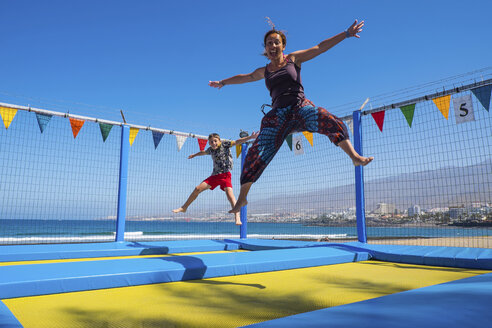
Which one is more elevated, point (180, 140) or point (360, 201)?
point (180, 140)

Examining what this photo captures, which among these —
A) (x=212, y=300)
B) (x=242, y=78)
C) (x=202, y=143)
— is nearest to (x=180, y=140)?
(x=202, y=143)

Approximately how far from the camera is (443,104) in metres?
4.75

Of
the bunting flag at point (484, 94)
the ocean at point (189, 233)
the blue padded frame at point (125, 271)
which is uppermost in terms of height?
the bunting flag at point (484, 94)

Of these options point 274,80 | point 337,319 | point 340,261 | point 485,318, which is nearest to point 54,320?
point 337,319

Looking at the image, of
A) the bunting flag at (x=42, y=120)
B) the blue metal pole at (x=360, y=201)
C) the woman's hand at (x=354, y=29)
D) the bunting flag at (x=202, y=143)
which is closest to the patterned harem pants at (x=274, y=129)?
the woman's hand at (x=354, y=29)

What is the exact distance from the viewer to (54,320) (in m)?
1.60

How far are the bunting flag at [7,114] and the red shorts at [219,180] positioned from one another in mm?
3213

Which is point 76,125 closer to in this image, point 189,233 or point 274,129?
point 274,129

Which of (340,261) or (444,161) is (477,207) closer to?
(444,161)

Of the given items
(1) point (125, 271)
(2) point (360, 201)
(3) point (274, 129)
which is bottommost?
(1) point (125, 271)

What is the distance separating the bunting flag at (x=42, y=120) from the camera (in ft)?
17.6

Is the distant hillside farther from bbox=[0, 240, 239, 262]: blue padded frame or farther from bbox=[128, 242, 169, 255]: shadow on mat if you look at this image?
bbox=[128, 242, 169, 255]: shadow on mat

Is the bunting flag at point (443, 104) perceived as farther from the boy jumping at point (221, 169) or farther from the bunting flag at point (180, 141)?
the bunting flag at point (180, 141)

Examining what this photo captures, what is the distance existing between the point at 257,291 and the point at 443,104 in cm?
409
